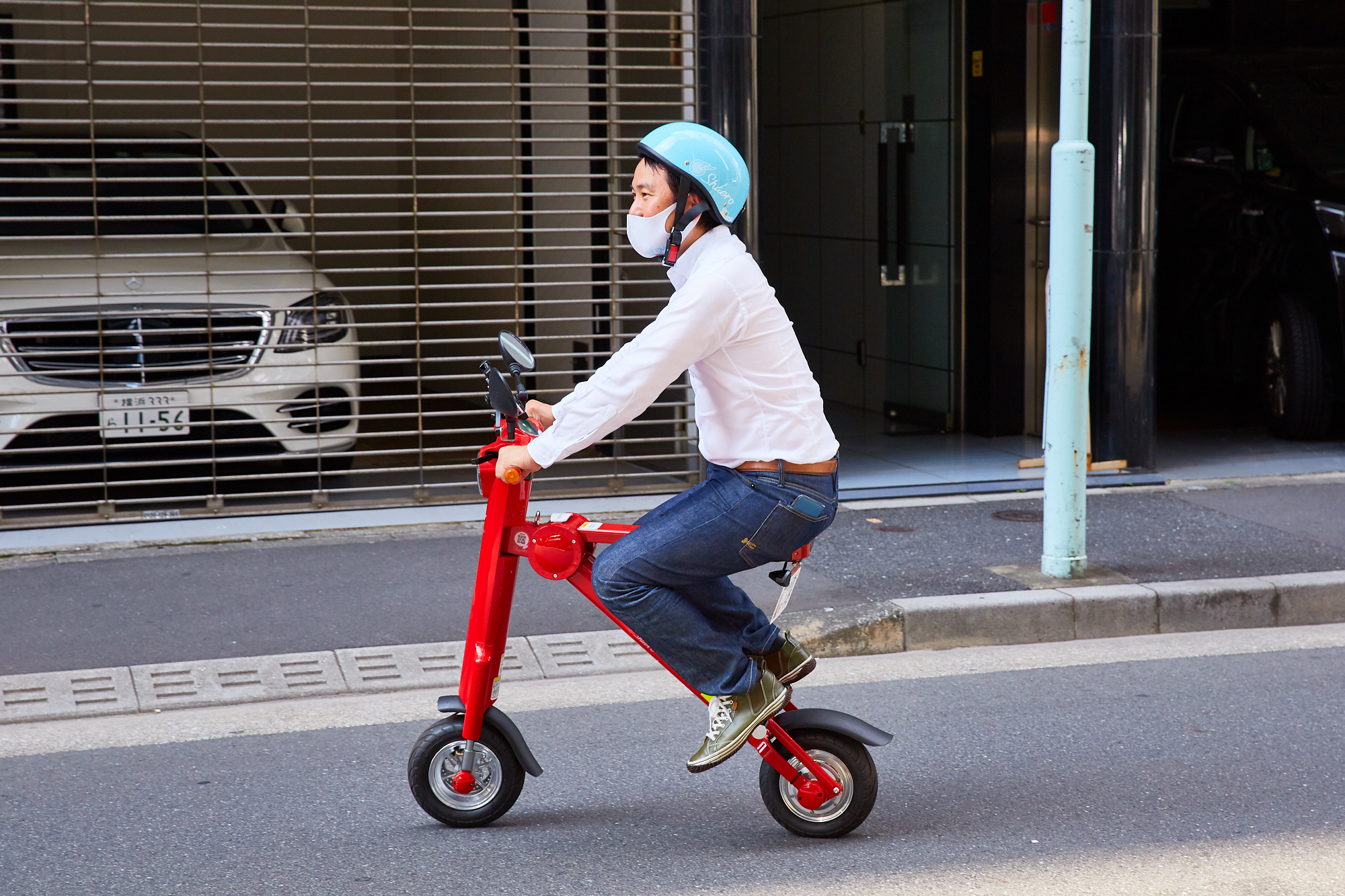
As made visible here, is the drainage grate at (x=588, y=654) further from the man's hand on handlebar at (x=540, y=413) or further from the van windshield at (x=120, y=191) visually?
the van windshield at (x=120, y=191)

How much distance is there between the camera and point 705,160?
11.5 feet

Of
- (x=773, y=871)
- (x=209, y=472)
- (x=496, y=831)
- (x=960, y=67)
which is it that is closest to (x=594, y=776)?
(x=496, y=831)

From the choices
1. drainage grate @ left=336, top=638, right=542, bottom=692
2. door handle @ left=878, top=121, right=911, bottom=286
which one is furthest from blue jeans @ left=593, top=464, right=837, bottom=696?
door handle @ left=878, top=121, right=911, bottom=286

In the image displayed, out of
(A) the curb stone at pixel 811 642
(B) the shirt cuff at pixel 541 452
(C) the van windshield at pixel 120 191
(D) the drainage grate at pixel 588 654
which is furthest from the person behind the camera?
(C) the van windshield at pixel 120 191

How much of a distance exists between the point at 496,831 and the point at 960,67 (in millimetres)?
7077

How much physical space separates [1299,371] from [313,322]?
6.00m

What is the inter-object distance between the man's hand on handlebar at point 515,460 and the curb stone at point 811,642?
1.66 metres

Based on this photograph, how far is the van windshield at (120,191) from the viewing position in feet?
24.3

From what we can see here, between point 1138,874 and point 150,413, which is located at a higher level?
point 150,413

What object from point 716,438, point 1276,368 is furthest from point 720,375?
point 1276,368

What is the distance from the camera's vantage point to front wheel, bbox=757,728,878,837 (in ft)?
12.3

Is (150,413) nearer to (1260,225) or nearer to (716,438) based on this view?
(716,438)

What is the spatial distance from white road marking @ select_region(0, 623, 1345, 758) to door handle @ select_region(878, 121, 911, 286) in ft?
16.1

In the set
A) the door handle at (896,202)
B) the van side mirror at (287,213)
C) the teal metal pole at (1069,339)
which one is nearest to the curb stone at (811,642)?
the teal metal pole at (1069,339)
